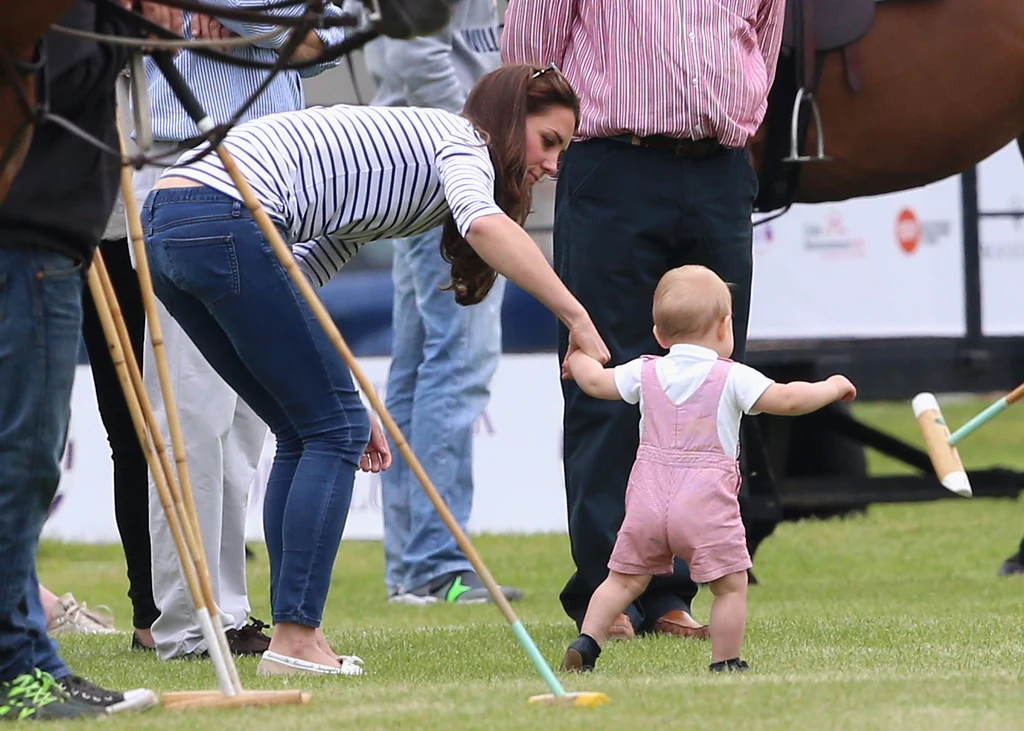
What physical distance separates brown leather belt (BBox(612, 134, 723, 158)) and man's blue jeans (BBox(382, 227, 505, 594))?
1930mm

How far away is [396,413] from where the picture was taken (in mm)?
7520

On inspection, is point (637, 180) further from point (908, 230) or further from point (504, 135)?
point (908, 230)

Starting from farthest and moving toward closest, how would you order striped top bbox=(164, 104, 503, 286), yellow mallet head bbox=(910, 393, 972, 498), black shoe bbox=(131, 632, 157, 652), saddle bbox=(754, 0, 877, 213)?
saddle bbox=(754, 0, 877, 213), black shoe bbox=(131, 632, 157, 652), yellow mallet head bbox=(910, 393, 972, 498), striped top bbox=(164, 104, 503, 286)

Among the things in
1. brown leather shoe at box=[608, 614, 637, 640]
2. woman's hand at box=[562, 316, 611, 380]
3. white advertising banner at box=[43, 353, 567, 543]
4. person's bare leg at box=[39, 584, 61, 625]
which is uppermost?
woman's hand at box=[562, 316, 611, 380]

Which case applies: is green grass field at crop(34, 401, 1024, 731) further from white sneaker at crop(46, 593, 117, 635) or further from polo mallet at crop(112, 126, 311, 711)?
white sneaker at crop(46, 593, 117, 635)

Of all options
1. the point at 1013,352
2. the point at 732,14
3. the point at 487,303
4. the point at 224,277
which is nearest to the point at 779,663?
the point at 224,277

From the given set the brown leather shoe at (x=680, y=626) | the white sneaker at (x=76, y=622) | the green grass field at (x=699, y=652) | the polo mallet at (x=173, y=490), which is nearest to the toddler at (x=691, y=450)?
the green grass field at (x=699, y=652)

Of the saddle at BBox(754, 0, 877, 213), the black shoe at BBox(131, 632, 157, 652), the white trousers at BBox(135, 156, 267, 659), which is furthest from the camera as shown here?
the saddle at BBox(754, 0, 877, 213)

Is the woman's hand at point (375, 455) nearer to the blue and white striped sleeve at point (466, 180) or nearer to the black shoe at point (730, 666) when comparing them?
the blue and white striped sleeve at point (466, 180)

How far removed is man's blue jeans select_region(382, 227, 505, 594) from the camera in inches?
282

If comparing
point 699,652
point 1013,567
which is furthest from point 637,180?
point 1013,567

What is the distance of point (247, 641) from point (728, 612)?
1.56 meters

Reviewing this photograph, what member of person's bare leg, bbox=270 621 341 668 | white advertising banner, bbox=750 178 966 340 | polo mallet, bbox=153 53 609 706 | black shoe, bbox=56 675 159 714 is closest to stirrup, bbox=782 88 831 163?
white advertising banner, bbox=750 178 966 340

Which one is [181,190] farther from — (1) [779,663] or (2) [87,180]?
(1) [779,663]
